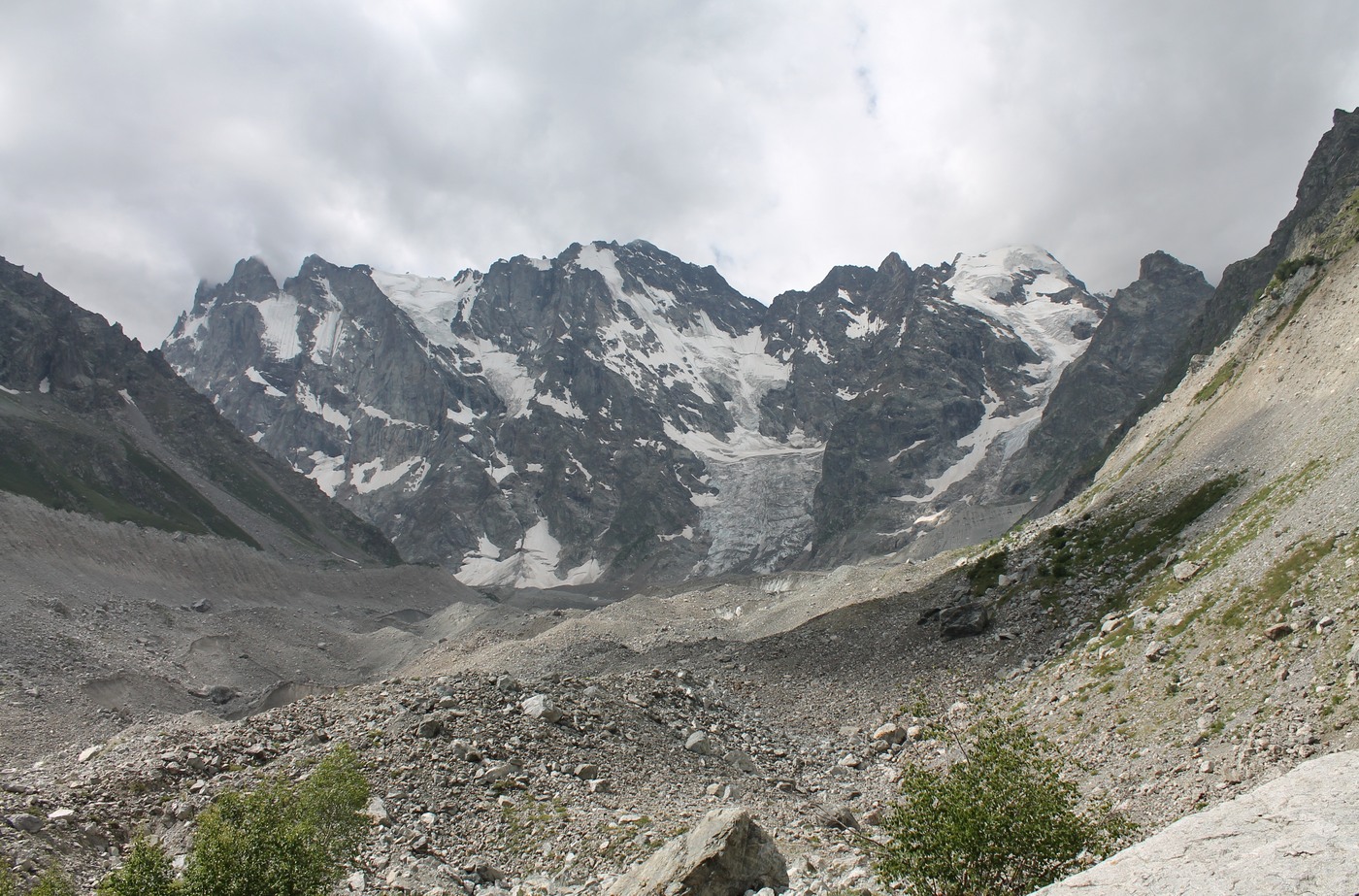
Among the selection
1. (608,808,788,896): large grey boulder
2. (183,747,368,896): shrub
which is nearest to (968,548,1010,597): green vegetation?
(608,808,788,896): large grey boulder

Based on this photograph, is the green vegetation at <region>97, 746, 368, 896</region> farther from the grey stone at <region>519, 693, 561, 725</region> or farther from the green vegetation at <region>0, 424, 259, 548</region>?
the green vegetation at <region>0, 424, 259, 548</region>

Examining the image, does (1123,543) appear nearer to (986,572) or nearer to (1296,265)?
(986,572)

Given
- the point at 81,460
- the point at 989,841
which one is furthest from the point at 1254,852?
the point at 81,460

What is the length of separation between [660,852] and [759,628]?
6905 cm

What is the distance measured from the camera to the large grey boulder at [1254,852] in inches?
402

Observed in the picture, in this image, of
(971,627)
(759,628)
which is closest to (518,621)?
(759,628)

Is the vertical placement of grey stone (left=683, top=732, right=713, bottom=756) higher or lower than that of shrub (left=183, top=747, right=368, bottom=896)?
lower

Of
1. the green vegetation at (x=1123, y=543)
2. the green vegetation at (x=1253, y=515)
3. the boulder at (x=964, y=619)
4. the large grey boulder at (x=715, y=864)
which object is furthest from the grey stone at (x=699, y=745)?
the green vegetation at (x=1253, y=515)

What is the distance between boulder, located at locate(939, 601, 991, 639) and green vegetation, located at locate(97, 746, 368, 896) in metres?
37.2

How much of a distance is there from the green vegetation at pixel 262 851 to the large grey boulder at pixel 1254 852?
15.2 metres

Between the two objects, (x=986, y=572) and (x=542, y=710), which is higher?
(x=542, y=710)

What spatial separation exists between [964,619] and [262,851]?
1648 inches

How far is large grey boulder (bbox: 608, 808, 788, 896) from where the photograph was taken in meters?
18.7

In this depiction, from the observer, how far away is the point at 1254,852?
35.8 ft
